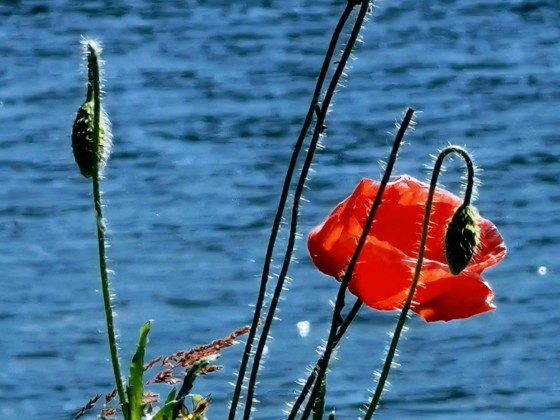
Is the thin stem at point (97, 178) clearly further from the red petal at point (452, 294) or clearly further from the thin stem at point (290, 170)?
the red petal at point (452, 294)

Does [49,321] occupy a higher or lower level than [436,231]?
lower

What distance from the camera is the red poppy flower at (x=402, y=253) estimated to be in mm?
1073

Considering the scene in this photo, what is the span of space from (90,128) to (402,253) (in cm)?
23

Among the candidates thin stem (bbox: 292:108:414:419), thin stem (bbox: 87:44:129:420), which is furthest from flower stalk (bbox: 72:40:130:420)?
thin stem (bbox: 292:108:414:419)

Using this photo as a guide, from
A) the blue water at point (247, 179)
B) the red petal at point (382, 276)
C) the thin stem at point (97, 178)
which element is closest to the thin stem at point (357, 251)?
the red petal at point (382, 276)

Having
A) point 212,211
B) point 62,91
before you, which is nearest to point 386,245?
point 212,211

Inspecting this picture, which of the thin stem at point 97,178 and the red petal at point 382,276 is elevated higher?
the thin stem at point 97,178

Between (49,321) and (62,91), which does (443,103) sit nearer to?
(62,91)

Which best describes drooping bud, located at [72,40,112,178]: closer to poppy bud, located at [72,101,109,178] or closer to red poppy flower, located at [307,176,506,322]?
poppy bud, located at [72,101,109,178]

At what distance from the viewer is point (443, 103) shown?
19.0 feet

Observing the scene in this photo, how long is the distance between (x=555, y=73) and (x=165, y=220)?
220 cm

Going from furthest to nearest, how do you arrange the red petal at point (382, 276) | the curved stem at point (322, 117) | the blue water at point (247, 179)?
the blue water at point (247, 179)
the red petal at point (382, 276)
the curved stem at point (322, 117)

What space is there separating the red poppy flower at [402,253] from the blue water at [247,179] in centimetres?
230

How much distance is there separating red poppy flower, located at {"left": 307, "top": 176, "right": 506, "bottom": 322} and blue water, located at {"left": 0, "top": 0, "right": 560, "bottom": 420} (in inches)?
90.4
